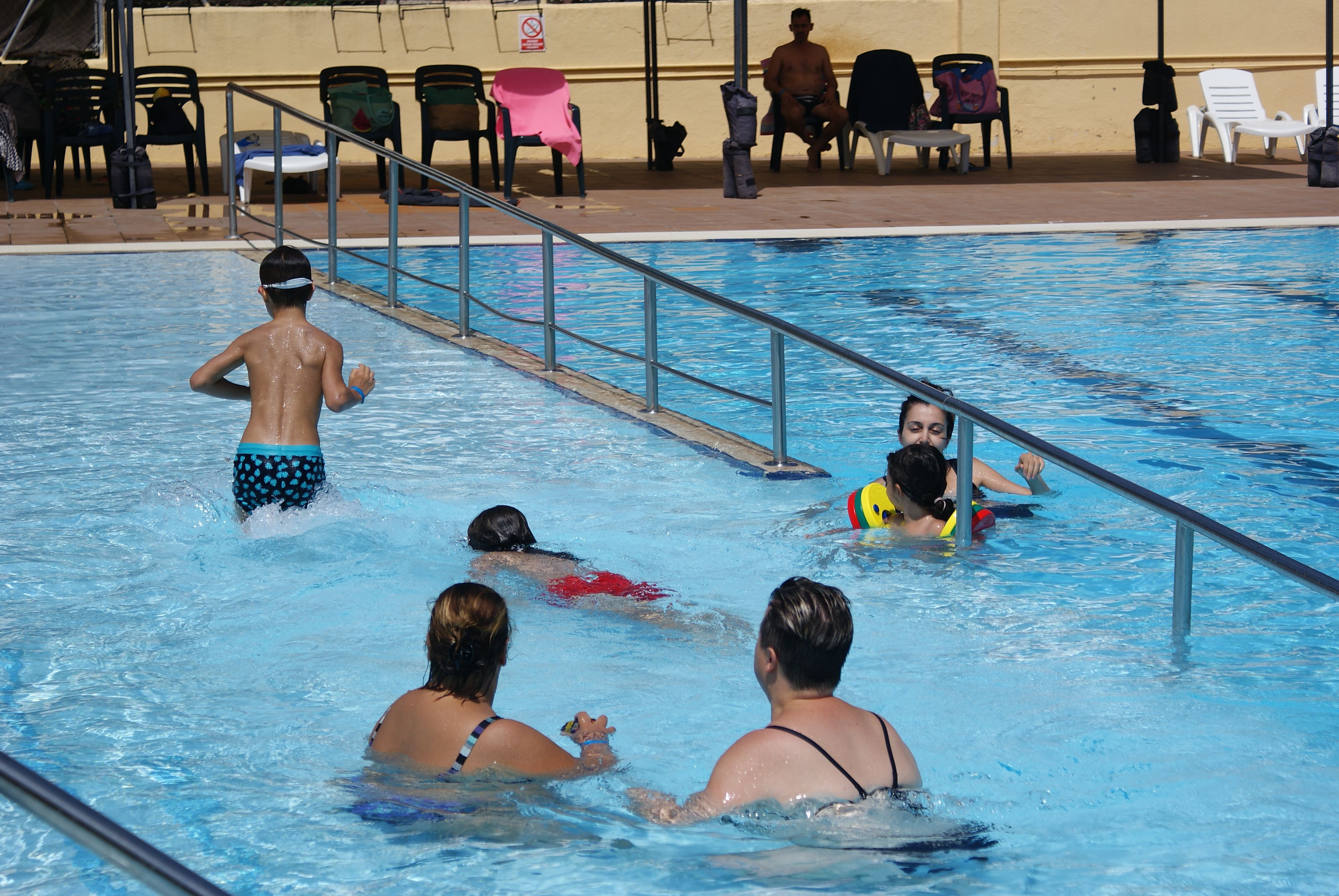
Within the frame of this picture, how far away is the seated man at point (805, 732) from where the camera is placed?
3580 mm

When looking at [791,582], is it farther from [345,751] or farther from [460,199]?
[460,199]

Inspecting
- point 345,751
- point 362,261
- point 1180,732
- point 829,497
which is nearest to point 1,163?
point 362,261

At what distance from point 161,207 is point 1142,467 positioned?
11.3m

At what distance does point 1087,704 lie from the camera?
4.98 m

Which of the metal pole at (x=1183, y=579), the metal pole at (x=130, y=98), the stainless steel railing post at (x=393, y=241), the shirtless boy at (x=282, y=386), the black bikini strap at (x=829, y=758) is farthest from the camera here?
the metal pole at (x=130, y=98)

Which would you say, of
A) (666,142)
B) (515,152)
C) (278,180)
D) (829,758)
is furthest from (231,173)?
(829,758)

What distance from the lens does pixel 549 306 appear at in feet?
30.6

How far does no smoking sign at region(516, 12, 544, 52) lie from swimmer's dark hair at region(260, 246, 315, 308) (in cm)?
1513

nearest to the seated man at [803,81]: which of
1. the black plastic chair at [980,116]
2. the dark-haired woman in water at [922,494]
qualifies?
the black plastic chair at [980,116]

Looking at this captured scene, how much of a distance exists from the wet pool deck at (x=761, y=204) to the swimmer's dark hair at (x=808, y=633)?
1051cm

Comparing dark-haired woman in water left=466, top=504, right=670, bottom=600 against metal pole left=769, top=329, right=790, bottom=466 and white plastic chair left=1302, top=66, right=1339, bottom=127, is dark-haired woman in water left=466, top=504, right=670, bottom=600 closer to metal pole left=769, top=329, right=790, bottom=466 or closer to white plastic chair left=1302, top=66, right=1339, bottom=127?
metal pole left=769, top=329, right=790, bottom=466

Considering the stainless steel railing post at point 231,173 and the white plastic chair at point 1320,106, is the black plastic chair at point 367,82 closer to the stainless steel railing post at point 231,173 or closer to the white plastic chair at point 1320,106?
the stainless steel railing post at point 231,173

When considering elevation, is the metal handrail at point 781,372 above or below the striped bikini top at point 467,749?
above

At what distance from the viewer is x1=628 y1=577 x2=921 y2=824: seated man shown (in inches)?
141
